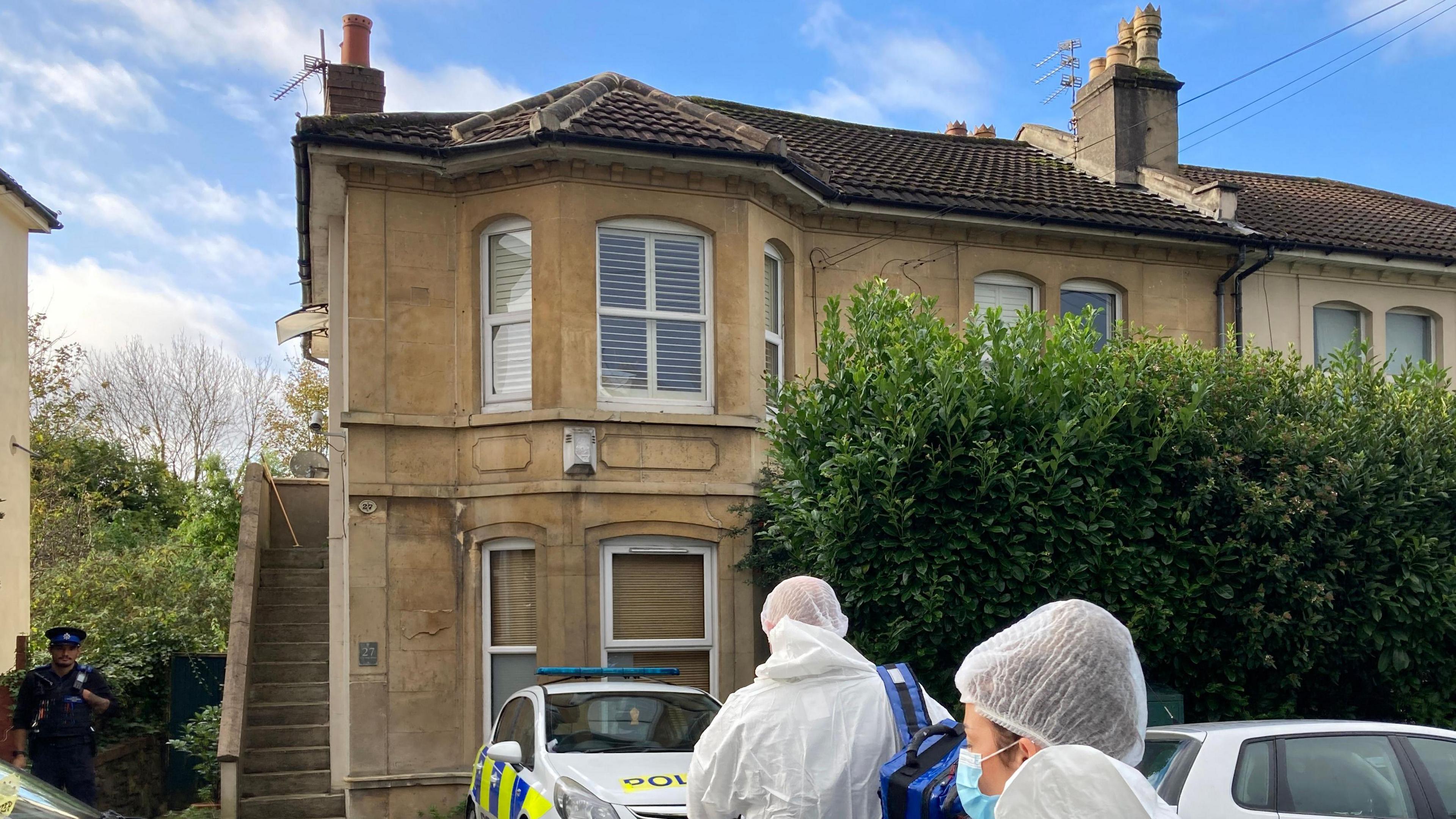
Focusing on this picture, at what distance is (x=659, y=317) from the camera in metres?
12.0

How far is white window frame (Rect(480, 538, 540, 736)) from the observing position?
1156cm

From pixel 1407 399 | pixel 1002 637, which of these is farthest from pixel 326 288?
pixel 1002 637

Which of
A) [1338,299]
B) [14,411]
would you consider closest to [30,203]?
[14,411]

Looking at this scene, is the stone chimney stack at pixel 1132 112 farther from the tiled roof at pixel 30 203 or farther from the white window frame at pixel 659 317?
the tiled roof at pixel 30 203

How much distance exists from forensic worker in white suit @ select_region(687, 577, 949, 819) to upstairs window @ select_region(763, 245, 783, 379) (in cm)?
832

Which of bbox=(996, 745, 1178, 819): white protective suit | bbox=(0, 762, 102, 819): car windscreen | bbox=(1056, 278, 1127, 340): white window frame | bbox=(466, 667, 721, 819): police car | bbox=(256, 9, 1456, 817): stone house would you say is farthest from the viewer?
bbox=(1056, 278, 1127, 340): white window frame

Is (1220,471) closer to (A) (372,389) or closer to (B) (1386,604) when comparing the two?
(B) (1386,604)

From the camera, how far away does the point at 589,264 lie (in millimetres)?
11719

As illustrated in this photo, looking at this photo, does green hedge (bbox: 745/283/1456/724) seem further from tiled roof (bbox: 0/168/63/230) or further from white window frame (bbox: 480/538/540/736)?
tiled roof (bbox: 0/168/63/230)

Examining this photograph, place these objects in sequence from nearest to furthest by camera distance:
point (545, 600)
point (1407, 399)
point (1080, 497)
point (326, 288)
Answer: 1. point (1080, 497)
2. point (1407, 399)
3. point (545, 600)
4. point (326, 288)

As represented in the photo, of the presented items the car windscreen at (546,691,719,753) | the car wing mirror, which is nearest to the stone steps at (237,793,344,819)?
the car wing mirror

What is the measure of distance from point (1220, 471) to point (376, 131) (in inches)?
323

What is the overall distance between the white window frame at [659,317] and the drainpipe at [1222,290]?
6.57 m

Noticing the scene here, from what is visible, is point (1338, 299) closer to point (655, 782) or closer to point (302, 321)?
point (655, 782)
